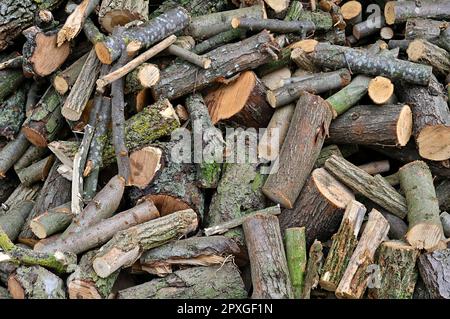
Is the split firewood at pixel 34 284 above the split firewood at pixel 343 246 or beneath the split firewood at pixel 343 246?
above

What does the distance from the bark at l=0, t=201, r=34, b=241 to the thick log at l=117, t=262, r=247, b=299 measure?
3.67ft

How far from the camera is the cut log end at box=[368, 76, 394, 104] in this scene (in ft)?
15.6

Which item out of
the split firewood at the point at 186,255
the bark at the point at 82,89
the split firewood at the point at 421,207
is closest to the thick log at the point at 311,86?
the split firewood at the point at 421,207

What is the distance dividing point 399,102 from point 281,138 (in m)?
1.08

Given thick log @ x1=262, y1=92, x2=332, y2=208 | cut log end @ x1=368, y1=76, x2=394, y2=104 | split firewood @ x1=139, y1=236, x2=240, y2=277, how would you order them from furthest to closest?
cut log end @ x1=368, y1=76, x2=394, y2=104
thick log @ x1=262, y1=92, x2=332, y2=208
split firewood @ x1=139, y1=236, x2=240, y2=277

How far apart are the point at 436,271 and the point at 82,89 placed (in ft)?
9.57

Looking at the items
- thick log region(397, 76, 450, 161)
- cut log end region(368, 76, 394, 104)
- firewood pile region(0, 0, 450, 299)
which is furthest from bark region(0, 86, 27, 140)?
thick log region(397, 76, 450, 161)

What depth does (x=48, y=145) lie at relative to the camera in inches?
186

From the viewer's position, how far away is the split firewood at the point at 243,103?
15.6 ft

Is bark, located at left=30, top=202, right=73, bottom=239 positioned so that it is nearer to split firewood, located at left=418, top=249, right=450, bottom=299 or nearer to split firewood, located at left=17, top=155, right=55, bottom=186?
split firewood, located at left=17, top=155, right=55, bottom=186

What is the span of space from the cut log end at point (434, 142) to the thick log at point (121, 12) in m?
2.41

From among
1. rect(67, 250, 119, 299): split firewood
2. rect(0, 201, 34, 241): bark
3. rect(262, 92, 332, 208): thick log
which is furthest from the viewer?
rect(0, 201, 34, 241): bark

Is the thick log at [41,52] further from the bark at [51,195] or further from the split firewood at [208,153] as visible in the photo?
the split firewood at [208,153]
